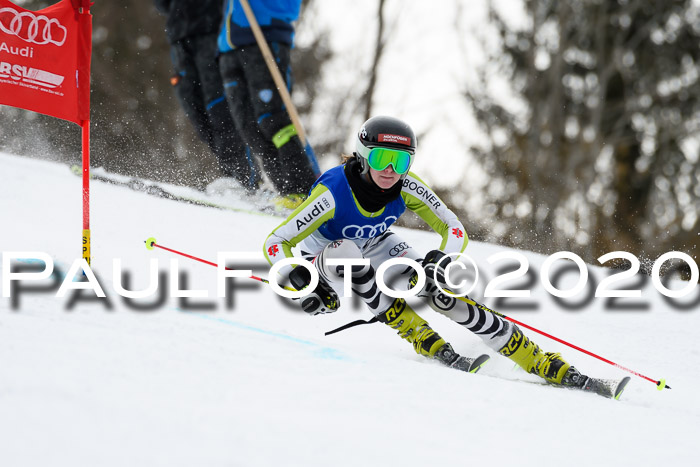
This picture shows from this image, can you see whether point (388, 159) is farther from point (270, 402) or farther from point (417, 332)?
point (270, 402)

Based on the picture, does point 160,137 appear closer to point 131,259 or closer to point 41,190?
point 41,190

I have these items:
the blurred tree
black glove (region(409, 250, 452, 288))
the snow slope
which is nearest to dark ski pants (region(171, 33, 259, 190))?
the snow slope

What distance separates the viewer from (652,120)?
55.8ft

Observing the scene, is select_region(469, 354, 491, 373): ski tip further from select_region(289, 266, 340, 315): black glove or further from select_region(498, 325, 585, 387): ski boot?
select_region(289, 266, 340, 315): black glove

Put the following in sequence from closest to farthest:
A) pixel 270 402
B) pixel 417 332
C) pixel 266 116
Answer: pixel 270 402 < pixel 417 332 < pixel 266 116

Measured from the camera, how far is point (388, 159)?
3434 mm

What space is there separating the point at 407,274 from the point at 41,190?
149 inches

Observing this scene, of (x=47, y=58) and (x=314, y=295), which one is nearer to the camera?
(x=314, y=295)

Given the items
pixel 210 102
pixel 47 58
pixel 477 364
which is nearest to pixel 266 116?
pixel 210 102

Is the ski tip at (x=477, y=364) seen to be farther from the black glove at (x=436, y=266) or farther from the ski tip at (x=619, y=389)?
the ski tip at (x=619, y=389)

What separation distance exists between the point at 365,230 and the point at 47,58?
168 cm

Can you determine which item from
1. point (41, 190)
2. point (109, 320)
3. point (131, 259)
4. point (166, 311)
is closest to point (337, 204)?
point (166, 311)

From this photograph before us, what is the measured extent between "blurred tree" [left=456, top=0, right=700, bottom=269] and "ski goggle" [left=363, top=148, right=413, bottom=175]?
40.4ft

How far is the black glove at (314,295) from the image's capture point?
10.5ft
